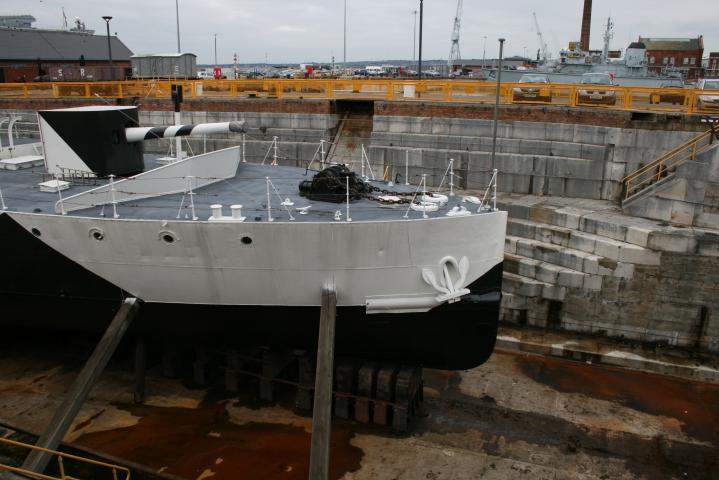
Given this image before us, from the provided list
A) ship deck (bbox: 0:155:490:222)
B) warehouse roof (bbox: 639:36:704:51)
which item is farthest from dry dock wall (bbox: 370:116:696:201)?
warehouse roof (bbox: 639:36:704:51)

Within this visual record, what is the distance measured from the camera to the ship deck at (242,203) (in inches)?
432

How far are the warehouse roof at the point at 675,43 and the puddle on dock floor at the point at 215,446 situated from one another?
69.8m

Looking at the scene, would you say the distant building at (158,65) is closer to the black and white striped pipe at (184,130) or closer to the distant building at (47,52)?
the distant building at (47,52)

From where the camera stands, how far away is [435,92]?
2355 cm

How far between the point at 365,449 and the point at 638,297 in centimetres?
858

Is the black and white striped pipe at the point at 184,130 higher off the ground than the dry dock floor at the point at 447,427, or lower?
higher

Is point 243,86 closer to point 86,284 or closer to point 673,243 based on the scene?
point 86,284

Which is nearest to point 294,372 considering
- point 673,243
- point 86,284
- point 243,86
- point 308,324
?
point 308,324

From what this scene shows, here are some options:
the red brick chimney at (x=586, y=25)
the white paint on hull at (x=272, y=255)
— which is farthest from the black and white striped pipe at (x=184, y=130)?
the red brick chimney at (x=586, y=25)

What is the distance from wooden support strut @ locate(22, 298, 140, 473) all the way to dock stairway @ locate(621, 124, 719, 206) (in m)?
13.8

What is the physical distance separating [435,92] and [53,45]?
47.1 metres

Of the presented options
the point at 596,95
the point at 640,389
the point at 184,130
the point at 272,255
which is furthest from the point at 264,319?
the point at 596,95

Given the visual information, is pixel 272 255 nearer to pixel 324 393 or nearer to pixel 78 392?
pixel 324 393

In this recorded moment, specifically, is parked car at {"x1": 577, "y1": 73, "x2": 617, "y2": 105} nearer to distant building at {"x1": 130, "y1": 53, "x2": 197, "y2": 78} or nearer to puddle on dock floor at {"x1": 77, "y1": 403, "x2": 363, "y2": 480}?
puddle on dock floor at {"x1": 77, "y1": 403, "x2": 363, "y2": 480}
